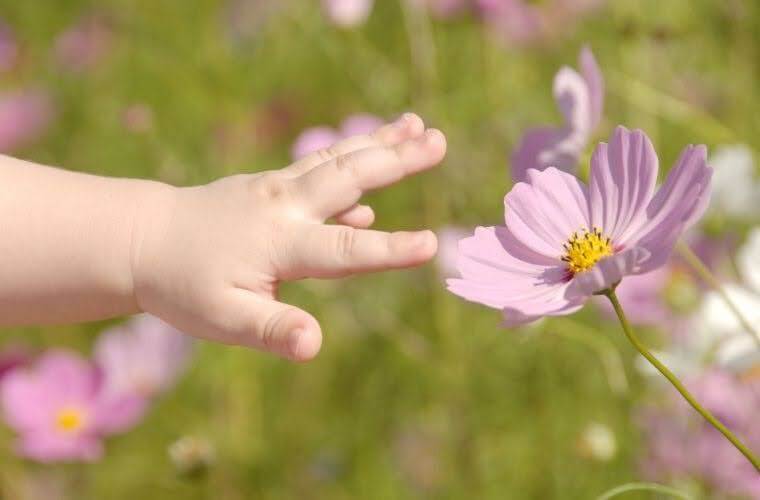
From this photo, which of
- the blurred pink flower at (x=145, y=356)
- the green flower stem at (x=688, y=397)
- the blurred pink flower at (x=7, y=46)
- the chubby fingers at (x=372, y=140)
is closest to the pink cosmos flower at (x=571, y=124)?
the chubby fingers at (x=372, y=140)

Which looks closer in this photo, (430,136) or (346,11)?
(430,136)

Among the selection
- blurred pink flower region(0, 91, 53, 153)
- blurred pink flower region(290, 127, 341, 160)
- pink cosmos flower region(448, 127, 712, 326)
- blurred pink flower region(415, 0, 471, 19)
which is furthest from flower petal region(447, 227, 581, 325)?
blurred pink flower region(0, 91, 53, 153)

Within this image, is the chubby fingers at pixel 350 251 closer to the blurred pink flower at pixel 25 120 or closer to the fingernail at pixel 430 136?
the fingernail at pixel 430 136

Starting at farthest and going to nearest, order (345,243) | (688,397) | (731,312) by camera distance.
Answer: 1. (731,312)
2. (345,243)
3. (688,397)

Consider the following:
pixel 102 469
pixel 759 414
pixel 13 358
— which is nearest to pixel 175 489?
pixel 102 469

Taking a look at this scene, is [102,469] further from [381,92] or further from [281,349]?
[281,349]

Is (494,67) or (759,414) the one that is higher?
(494,67)

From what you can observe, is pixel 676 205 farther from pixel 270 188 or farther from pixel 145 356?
pixel 145 356

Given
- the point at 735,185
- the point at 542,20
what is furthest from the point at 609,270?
the point at 542,20
